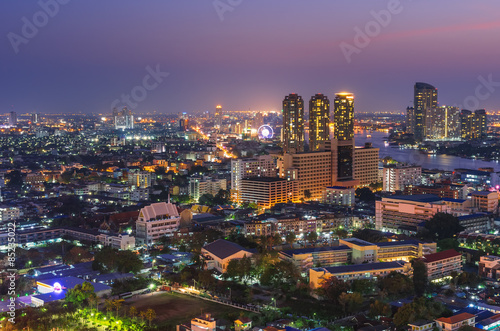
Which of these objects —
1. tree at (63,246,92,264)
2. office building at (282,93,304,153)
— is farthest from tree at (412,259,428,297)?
office building at (282,93,304,153)

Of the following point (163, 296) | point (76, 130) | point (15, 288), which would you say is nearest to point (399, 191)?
point (163, 296)

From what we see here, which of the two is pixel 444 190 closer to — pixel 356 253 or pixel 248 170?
pixel 248 170

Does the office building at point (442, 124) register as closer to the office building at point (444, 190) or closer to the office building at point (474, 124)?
the office building at point (474, 124)

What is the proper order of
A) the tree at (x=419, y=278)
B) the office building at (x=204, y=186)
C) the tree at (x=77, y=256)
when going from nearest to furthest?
the tree at (x=419, y=278)
the tree at (x=77, y=256)
the office building at (x=204, y=186)

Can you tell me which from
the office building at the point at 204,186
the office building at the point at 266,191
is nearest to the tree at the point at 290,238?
the office building at the point at 266,191

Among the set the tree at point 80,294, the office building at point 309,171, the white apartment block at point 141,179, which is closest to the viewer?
the tree at point 80,294

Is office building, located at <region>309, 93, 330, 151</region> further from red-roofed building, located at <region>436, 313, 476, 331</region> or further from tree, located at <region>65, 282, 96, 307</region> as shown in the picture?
red-roofed building, located at <region>436, 313, 476, 331</region>

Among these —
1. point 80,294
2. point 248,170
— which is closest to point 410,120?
point 248,170
